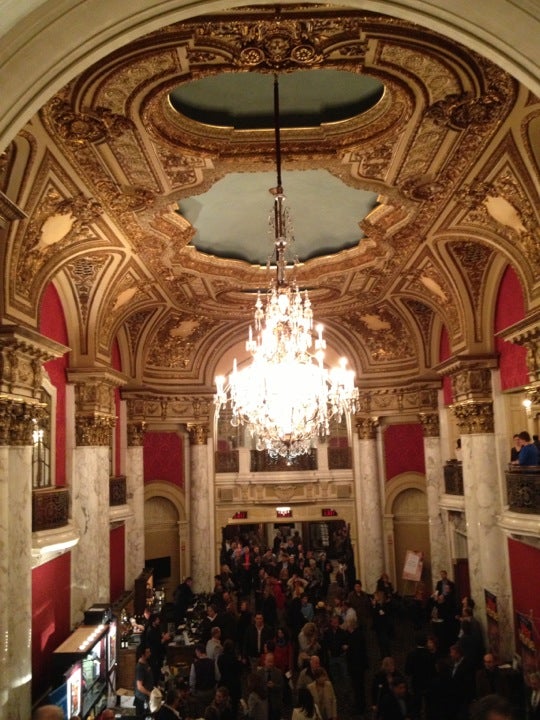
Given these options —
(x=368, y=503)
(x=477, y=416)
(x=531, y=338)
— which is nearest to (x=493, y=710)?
(x=531, y=338)

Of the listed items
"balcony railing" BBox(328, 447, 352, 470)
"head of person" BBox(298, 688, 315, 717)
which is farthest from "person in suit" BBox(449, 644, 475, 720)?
"balcony railing" BBox(328, 447, 352, 470)

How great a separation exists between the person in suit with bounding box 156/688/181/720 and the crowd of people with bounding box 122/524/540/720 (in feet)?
0.03

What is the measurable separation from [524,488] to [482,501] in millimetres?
2433

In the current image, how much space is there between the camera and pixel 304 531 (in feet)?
86.1

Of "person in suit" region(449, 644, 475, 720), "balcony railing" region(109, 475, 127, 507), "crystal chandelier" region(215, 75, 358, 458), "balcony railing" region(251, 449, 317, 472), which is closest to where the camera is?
"person in suit" region(449, 644, 475, 720)

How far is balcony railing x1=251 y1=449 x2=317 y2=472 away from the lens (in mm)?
19906

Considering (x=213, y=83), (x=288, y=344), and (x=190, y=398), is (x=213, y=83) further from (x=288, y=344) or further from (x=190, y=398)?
(x=190, y=398)

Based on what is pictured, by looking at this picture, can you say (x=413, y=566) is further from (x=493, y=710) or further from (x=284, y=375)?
(x=493, y=710)

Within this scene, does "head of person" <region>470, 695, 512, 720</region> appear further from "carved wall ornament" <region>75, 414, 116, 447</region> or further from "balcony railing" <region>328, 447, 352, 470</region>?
"balcony railing" <region>328, 447, 352, 470</region>

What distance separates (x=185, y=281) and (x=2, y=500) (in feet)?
23.0

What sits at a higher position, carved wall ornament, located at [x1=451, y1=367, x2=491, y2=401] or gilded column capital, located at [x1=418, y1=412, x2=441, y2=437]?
carved wall ornament, located at [x1=451, y1=367, x2=491, y2=401]

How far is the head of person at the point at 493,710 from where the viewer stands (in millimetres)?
3395

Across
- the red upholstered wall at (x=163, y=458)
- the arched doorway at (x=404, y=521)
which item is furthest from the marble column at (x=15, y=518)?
the arched doorway at (x=404, y=521)

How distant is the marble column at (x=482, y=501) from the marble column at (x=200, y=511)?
756 cm
